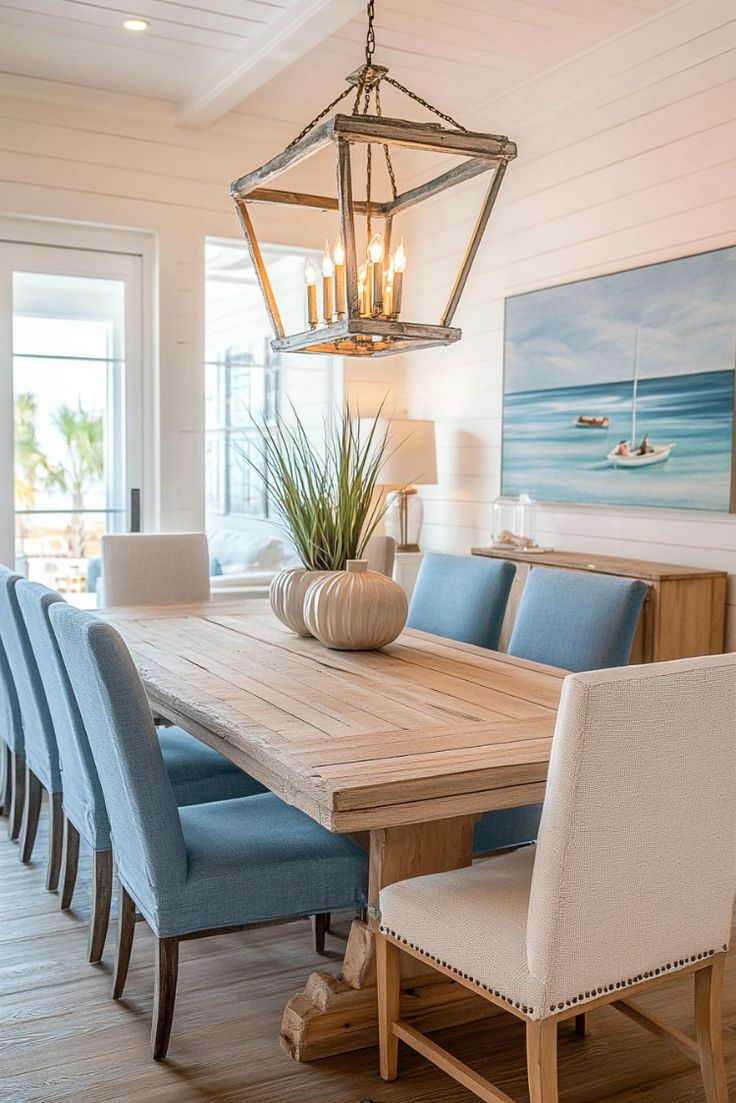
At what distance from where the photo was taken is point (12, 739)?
3.33 metres

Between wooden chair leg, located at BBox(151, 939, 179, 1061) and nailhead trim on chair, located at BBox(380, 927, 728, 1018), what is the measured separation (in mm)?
477

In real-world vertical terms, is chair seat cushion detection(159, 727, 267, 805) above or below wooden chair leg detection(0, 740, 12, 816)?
above

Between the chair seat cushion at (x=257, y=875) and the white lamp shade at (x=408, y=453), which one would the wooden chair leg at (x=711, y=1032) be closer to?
the chair seat cushion at (x=257, y=875)

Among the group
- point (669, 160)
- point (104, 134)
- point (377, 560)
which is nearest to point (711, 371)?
point (669, 160)

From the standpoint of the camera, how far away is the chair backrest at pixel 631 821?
1603mm

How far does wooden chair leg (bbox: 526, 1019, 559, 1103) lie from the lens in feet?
5.57

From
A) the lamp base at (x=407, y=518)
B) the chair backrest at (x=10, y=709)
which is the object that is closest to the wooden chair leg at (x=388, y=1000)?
the chair backrest at (x=10, y=709)

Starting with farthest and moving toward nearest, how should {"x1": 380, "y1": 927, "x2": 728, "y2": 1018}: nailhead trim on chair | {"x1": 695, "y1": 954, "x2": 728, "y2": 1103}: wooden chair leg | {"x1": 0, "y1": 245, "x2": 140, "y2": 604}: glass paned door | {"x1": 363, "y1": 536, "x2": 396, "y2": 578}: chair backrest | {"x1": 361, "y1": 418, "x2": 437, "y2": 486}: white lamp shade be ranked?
1. {"x1": 361, "y1": 418, "x2": 437, "y2": 486}: white lamp shade
2. {"x1": 0, "y1": 245, "x2": 140, "y2": 604}: glass paned door
3. {"x1": 363, "y1": 536, "x2": 396, "y2": 578}: chair backrest
4. {"x1": 695, "y1": 954, "x2": 728, "y2": 1103}: wooden chair leg
5. {"x1": 380, "y1": 927, "x2": 728, "y2": 1018}: nailhead trim on chair

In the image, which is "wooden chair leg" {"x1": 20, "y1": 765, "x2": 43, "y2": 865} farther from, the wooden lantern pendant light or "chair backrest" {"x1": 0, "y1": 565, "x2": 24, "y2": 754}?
the wooden lantern pendant light

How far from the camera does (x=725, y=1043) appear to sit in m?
2.25

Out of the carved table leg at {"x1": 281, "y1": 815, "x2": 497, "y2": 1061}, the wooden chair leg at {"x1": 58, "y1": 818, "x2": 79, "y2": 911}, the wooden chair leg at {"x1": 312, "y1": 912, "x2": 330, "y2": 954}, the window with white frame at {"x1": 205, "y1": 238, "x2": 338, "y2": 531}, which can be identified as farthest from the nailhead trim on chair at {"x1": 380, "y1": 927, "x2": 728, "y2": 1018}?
the window with white frame at {"x1": 205, "y1": 238, "x2": 338, "y2": 531}

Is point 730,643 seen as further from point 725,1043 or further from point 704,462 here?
point 725,1043

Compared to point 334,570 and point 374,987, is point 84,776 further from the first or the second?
point 334,570

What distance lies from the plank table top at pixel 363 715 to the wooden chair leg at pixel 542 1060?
1.20 feet
